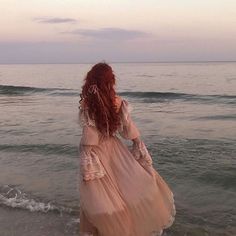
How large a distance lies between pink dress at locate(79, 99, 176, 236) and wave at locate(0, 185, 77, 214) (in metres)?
3.03

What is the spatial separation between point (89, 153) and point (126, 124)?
47cm

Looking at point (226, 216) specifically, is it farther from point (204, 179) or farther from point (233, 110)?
point (233, 110)

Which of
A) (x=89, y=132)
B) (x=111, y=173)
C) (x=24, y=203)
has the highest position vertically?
(x=89, y=132)

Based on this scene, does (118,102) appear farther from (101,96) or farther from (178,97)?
(178,97)

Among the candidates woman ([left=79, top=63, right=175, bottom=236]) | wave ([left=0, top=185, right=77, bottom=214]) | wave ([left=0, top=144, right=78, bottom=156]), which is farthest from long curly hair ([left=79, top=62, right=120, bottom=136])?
wave ([left=0, top=144, right=78, bottom=156])

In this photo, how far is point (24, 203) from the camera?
25.9 feet

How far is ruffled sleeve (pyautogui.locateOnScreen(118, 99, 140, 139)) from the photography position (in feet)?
14.9

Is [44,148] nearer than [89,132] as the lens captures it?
No

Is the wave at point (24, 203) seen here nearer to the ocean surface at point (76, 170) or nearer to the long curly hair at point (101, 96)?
the ocean surface at point (76, 170)

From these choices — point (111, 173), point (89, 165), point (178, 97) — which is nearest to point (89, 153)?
point (89, 165)

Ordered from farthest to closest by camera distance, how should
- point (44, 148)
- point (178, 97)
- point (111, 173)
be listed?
point (178, 97) → point (44, 148) → point (111, 173)

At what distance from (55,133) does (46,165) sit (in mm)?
4574

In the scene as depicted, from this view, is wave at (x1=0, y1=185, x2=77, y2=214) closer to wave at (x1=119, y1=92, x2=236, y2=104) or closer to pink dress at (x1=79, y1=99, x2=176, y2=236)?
pink dress at (x1=79, y1=99, x2=176, y2=236)

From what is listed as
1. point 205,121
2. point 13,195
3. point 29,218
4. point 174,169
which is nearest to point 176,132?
point 205,121
